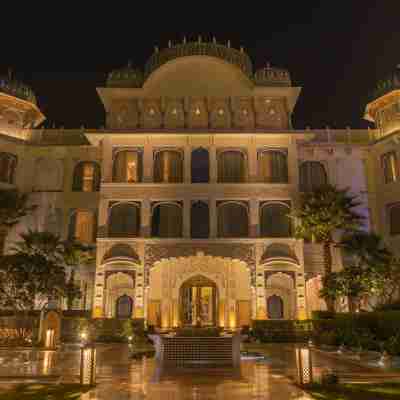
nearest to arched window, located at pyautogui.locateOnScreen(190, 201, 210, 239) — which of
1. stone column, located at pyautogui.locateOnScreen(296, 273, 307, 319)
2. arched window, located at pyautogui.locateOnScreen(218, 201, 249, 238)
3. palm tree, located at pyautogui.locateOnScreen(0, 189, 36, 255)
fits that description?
arched window, located at pyautogui.locateOnScreen(218, 201, 249, 238)

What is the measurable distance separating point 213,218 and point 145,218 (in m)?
4.81

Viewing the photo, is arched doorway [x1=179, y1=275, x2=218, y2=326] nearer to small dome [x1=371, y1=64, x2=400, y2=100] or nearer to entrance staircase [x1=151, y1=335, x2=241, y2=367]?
entrance staircase [x1=151, y1=335, x2=241, y2=367]

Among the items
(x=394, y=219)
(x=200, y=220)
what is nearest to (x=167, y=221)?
(x=200, y=220)

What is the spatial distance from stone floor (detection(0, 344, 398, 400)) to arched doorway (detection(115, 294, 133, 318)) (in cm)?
1394

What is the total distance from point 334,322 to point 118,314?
630 inches

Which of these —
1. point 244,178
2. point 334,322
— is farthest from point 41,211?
point 334,322

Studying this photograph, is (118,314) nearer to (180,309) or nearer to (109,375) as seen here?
(180,309)

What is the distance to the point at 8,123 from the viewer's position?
117ft

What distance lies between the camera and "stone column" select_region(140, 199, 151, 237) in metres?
31.5

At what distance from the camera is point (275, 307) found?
3222cm

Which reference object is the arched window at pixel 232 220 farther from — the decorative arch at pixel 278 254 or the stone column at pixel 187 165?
the stone column at pixel 187 165

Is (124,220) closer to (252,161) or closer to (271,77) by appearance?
(252,161)

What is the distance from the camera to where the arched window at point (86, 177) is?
35.2 metres

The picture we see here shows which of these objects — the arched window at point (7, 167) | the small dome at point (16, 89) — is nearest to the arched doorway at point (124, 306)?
the arched window at point (7, 167)
